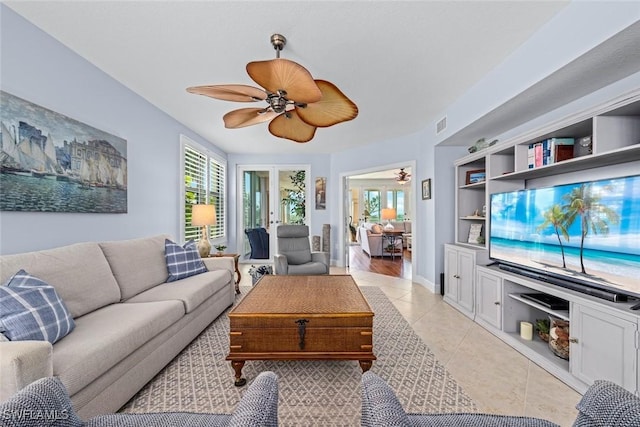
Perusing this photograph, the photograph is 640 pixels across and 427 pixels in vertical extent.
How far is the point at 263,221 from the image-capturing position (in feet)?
21.3

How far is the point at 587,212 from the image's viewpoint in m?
1.84

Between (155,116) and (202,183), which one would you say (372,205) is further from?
(155,116)

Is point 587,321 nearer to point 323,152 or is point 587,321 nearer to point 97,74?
point 97,74

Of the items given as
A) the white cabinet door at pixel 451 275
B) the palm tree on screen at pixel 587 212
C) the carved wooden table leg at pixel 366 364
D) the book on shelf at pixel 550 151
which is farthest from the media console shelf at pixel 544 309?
the carved wooden table leg at pixel 366 364

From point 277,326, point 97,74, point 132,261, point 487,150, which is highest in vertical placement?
point 97,74

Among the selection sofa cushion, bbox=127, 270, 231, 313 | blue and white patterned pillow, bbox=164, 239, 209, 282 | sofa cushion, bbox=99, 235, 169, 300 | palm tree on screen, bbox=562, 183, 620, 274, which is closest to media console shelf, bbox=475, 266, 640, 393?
palm tree on screen, bbox=562, 183, 620, 274

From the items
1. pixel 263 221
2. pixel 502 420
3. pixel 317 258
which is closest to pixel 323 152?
pixel 263 221

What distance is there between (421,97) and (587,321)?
8.38ft

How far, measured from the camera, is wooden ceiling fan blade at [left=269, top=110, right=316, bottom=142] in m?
2.32

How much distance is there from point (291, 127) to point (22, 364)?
85.2 inches

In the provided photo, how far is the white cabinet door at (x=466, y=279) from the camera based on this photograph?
9.58 ft

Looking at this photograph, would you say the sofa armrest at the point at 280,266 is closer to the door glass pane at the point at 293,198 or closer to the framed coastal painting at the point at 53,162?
the framed coastal painting at the point at 53,162

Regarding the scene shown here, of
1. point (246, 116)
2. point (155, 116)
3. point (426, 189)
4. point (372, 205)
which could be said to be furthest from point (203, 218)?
point (372, 205)

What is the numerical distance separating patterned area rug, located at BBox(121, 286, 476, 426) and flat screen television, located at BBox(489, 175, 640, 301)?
116 centimetres
